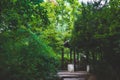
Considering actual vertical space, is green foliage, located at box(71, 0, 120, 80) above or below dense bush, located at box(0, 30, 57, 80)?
above

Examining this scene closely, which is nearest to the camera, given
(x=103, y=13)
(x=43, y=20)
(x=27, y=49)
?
(x=43, y=20)

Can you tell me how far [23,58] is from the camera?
9828 mm

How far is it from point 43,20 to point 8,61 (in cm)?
230

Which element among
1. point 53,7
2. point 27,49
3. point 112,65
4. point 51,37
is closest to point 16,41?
point 27,49

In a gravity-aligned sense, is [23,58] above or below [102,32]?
below

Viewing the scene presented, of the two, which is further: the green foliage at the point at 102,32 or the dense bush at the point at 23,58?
the green foliage at the point at 102,32

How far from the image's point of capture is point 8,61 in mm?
9406

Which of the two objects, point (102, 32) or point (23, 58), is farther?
point (102, 32)

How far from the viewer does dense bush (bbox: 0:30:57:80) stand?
30.9ft

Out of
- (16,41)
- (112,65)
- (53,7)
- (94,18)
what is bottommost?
(112,65)

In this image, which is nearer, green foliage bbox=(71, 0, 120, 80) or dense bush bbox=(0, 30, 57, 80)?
dense bush bbox=(0, 30, 57, 80)

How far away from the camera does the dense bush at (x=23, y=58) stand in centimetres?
941

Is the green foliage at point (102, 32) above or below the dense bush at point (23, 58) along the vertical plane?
above

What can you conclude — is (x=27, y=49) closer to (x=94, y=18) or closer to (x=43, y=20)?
(x=43, y=20)
